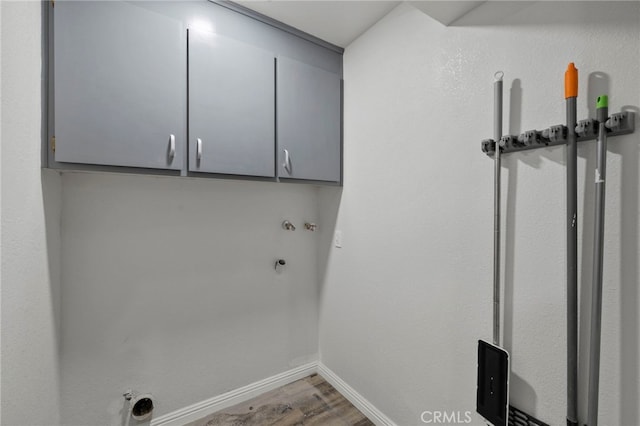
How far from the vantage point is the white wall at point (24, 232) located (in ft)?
2.86

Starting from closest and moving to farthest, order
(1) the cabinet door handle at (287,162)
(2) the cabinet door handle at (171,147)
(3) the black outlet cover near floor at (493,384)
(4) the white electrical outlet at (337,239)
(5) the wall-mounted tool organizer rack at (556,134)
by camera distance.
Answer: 1. (5) the wall-mounted tool organizer rack at (556,134)
2. (3) the black outlet cover near floor at (493,384)
3. (2) the cabinet door handle at (171,147)
4. (1) the cabinet door handle at (287,162)
5. (4) the white electrical outlet at (337,239)

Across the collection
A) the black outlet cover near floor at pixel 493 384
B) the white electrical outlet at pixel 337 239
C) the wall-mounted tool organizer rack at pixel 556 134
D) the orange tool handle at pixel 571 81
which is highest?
the orange tool handle at pixel 571 81

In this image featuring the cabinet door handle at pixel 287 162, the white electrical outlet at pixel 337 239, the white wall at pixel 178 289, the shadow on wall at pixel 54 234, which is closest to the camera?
the shadow on wall at pixel 54 234

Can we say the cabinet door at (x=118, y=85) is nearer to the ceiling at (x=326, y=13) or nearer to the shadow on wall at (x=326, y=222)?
the ceiling at (x=326, y=13)

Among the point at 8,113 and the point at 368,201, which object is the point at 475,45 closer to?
the point at 368,201

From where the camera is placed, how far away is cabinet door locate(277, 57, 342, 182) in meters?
1.66

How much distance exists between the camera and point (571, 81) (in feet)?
2.86

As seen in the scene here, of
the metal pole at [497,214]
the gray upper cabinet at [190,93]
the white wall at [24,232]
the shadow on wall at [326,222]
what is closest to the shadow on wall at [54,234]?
the white wall at [24,232]

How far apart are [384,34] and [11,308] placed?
2075 mm

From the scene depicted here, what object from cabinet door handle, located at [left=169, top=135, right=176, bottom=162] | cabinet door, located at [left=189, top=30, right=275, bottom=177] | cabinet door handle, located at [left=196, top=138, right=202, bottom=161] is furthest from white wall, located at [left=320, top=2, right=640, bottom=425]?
cabinet door handle, located at [left=169, top=135, right=176, bottom=162]

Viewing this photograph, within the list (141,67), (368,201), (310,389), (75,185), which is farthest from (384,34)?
(310,389)

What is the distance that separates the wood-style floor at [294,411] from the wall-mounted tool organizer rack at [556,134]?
5.75 ft

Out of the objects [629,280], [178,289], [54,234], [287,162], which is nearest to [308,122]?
[287,162]

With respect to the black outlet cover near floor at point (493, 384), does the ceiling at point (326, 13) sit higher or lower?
higher
